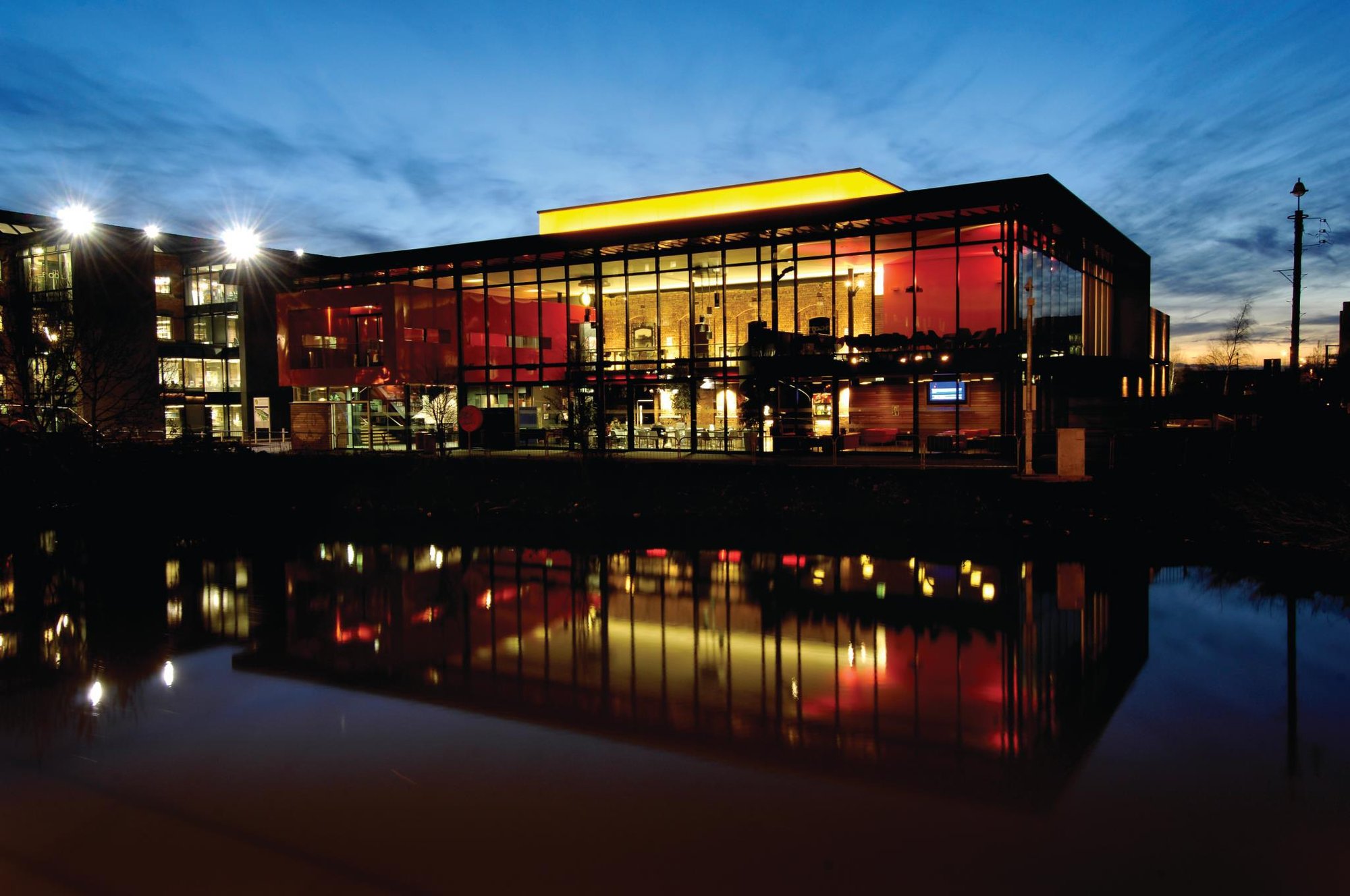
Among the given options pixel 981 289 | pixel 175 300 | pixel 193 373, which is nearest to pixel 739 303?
pixel 981 289

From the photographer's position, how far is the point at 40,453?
2752 cm

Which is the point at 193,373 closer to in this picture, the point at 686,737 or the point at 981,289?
the point at 981,289

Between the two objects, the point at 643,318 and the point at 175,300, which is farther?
the point at 175,300

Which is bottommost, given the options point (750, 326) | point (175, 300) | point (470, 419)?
point (470, 419)

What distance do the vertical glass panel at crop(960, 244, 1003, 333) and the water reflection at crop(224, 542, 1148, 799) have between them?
538 inches

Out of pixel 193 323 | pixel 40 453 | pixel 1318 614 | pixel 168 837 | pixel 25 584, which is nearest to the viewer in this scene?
pixel 168 837

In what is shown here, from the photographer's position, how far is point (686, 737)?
8891 millimetres

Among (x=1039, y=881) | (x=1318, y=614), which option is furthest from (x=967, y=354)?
(x=1039, y=881)

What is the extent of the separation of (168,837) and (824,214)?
28.2m

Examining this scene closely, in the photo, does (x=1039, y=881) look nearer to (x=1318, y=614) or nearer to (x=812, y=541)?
(x=1318, y=614)

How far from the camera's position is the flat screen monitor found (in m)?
29.9

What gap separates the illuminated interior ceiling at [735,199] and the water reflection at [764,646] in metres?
20.3

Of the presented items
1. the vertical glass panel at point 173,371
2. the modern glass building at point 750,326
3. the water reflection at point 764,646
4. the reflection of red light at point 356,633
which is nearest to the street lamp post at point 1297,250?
the modern glass building at point 750,326

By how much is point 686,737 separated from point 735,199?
1220 inches
